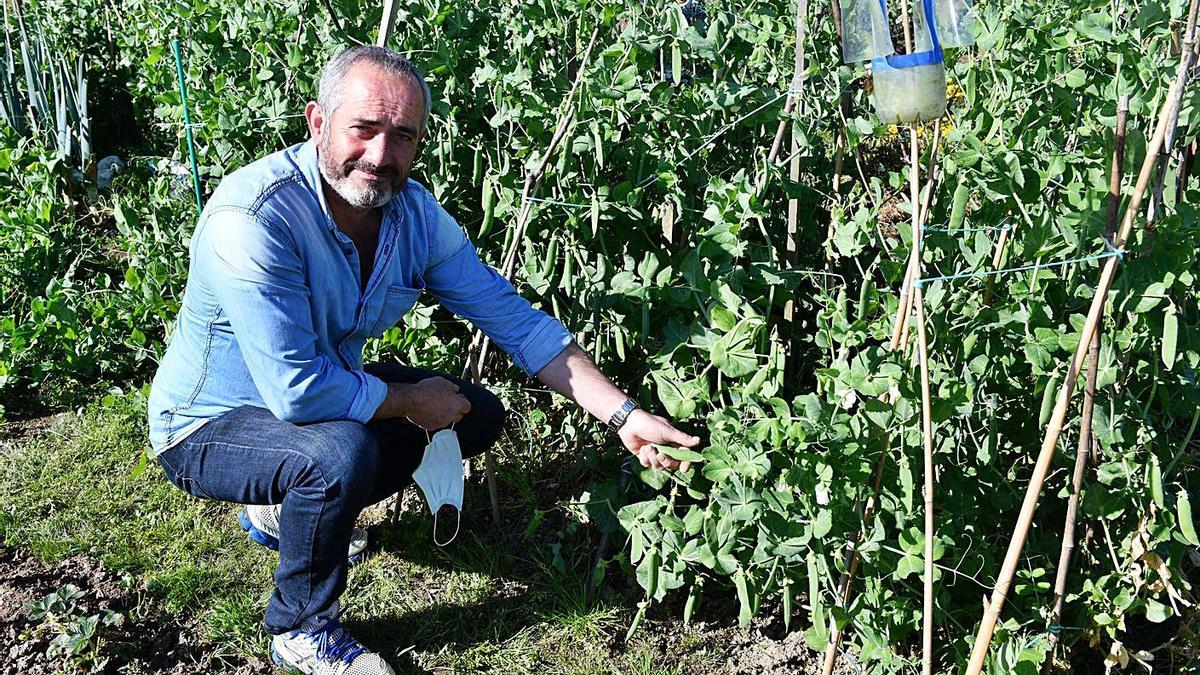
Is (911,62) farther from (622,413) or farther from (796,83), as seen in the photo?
(622,413)

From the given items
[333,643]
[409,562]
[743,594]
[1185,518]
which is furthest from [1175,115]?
[409,562]

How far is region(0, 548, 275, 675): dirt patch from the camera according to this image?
7.71ft

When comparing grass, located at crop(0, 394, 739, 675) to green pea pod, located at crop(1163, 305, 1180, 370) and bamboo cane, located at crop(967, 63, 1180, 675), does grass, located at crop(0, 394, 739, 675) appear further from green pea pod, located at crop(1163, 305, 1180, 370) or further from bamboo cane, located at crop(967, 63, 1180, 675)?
green pea pod, located at crop(1163, 305, 1180, 370)

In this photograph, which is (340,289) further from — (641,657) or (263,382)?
(641,657)

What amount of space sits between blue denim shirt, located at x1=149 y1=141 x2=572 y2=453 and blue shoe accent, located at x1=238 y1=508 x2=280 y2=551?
0.38m

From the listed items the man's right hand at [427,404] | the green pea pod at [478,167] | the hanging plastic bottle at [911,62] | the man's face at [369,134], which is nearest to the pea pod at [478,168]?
the green pea pod at [478,167]

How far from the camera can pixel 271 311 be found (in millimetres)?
2020

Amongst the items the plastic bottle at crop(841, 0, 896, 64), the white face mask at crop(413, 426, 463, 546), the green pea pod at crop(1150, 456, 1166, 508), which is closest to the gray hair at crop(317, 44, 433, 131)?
the white face mask at crop(413, 426, 463, 546)

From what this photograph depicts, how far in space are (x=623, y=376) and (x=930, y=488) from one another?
3.09ft

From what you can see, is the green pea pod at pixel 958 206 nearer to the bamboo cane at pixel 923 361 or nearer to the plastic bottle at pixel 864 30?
the bamboo cane at pixel 923 361

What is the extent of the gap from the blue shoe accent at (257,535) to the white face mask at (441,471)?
18.9 inches

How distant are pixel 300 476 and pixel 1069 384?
51.5 inches

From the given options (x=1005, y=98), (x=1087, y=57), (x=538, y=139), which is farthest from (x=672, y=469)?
(x=1087, y=57)

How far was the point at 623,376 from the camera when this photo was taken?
8.54 feet
